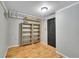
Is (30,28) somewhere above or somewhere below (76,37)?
above

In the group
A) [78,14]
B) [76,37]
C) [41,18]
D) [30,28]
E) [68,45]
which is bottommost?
[68,45]

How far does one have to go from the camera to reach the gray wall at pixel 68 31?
91.8 inches

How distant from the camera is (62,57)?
2.84 metres

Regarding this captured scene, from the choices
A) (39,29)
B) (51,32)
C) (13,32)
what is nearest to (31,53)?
(13,32)

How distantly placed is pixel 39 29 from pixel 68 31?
300 centimetres

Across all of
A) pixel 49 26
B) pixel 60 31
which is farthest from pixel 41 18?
pixel 60 31

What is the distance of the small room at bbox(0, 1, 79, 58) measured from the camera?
96.2 inches

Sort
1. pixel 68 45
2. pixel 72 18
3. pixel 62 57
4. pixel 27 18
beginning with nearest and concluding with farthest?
pixel 72 18 → pixel 68 45 → pixel 62 57 → pixel 27 18

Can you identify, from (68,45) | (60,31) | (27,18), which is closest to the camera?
(68,45)

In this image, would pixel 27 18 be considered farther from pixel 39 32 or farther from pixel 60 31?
pixel 60 31

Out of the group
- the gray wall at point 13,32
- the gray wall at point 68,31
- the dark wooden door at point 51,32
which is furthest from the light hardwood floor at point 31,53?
the dark wooden door at point 51,32

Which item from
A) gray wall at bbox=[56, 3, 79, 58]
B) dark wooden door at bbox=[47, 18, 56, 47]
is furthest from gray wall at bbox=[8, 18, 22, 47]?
gray wall at bbox=[56, 3, 79, 58]

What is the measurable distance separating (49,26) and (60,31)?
1.73 m

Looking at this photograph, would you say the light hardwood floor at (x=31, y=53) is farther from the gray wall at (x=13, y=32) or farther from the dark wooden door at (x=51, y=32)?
the dark wooden door at (x=51, y=32)
